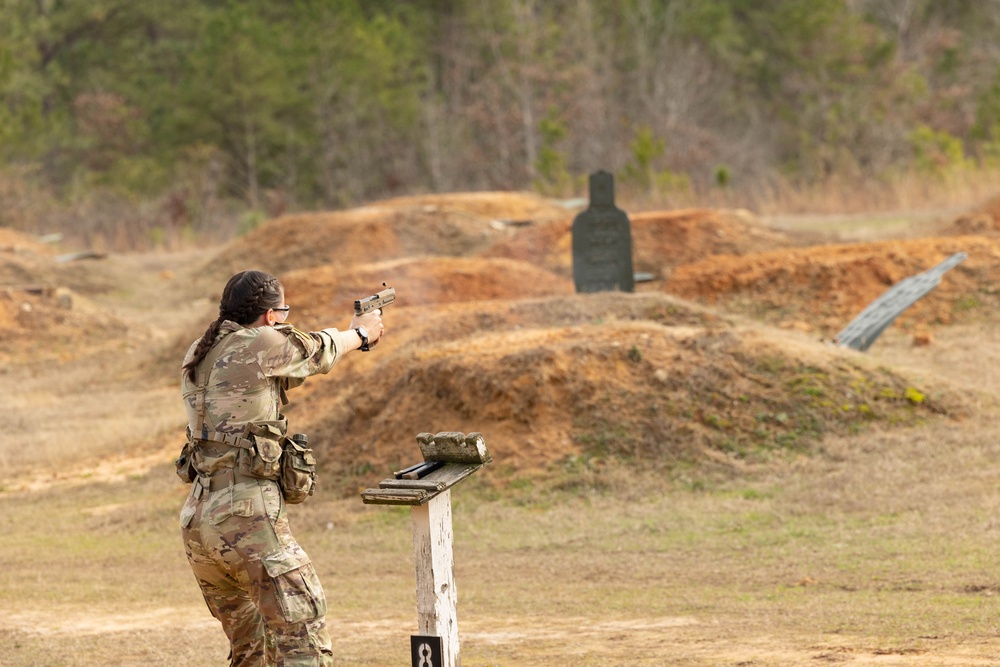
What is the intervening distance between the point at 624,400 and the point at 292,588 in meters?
6.43

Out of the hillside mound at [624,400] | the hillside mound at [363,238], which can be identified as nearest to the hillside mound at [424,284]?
the hillside mound at [363,238]

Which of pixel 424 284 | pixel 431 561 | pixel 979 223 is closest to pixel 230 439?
pixel 431 561

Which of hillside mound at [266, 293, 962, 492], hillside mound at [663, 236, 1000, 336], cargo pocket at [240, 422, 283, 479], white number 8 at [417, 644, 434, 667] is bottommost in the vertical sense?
white number 8 at [417, 644, 434, 667]

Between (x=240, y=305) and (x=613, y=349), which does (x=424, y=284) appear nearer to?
(x=613, y=349)

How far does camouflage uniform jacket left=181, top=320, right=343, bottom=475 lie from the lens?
475 cm

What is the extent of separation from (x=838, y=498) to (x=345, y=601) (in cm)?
358

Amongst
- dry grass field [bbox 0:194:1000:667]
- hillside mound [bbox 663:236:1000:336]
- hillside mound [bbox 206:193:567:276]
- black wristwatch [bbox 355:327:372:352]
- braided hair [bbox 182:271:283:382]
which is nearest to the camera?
braided hair [bbox 182:271:283:382]

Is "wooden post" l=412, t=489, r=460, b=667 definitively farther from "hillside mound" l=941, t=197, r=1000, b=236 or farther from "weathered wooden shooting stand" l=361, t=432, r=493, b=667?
"hillside mound" l=941, t=197, r=1000, b=236

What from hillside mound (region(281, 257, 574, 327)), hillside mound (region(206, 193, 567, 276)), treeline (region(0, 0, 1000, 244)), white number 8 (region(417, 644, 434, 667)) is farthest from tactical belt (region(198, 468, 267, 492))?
treeline (region(0, 0, 1000, 244))

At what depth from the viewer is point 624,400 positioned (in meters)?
10.8

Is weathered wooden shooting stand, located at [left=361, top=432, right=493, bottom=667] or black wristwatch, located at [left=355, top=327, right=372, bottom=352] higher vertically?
black wristwatch, located at [left=355, top=327, right=372, bottom=352]

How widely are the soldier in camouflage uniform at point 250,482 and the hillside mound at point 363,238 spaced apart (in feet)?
60.1

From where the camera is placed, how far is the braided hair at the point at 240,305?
15.9 feet

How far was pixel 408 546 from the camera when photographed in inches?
369
